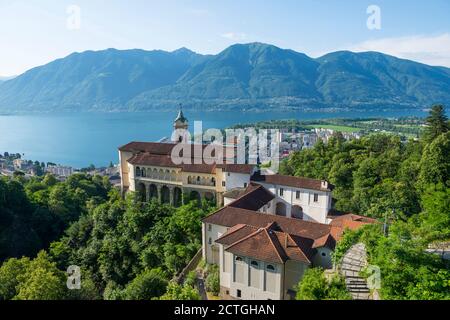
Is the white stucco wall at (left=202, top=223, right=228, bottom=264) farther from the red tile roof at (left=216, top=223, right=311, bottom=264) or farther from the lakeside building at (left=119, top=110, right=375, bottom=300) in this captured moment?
the red tile roof at (left=216, top=223, right=311, bottom=264)

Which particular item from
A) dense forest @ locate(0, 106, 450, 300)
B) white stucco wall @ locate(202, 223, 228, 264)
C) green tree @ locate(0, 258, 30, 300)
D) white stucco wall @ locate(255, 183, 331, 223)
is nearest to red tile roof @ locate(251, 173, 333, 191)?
white stucco wall @ locate(255, 183, 331, 223)

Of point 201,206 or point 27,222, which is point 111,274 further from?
point 27,222

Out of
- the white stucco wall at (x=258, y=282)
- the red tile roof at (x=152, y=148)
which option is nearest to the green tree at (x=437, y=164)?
the white stucco wall at (x=258, y=282)

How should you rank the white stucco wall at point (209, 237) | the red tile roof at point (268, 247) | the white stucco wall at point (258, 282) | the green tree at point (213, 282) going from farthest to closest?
1. the white stucco wall at point (209, 237)
2. the green tree at point (213, 282)
3. the white stucco wall at point (258, 282)
4. the red tile roof at point (268, 247)

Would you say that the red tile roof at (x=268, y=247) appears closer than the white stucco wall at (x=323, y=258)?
Yes

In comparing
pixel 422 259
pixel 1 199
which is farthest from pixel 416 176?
pixel 1 199

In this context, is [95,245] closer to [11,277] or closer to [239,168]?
[11,277]

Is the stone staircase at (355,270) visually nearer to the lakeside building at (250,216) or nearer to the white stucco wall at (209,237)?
the lakeside building at (250,216)
